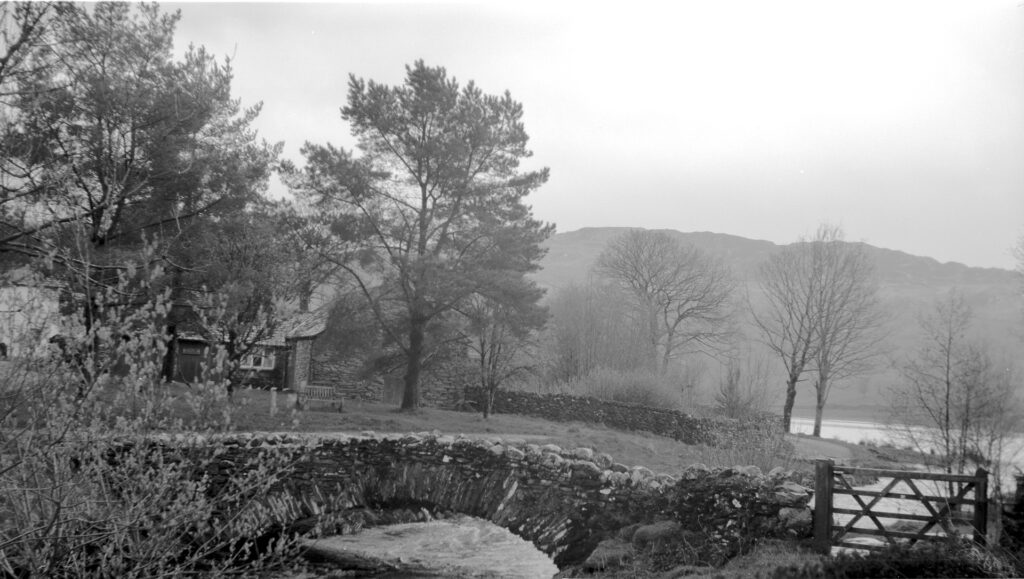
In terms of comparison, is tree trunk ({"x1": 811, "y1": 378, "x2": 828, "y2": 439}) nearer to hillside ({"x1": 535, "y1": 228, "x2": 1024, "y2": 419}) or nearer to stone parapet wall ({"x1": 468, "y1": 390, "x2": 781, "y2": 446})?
hillside ({"x1": 535, "y1": 228, "x2": 1024, "y2": 419})

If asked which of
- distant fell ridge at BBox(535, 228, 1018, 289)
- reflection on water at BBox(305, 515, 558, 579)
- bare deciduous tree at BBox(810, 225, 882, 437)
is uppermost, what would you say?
distant fell ridge at BBox(535, 228, 1018, 289)

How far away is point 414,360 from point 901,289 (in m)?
21.5

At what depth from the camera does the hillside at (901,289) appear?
1464cm

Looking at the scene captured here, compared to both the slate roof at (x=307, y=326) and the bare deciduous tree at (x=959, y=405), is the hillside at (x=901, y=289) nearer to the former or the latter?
the bare deciduous tree at (x=959, y=405)

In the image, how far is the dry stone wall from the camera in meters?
7.98

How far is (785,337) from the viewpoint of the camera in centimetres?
2475

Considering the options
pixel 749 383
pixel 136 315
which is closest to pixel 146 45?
pixel 136 315

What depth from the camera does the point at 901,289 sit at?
29.2 m

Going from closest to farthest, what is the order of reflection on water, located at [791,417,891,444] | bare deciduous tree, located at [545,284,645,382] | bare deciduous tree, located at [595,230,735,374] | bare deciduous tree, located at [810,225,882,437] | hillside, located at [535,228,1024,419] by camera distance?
hillside, located at [535,228,1024,419], reflection on water, located at [791,417,891,444], bare deciduous tree, located at [810,225,882,437], bare deciduous tree, located at [545,284,645,382], bare deciduous tree, located at [595,230,735,374]

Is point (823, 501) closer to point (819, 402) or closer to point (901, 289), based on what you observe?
point (819, 402)

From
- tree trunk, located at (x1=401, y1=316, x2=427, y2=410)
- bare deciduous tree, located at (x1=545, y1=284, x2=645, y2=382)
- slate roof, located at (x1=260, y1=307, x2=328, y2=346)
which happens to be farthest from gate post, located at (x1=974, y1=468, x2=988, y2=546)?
bare deciduous tree, located at (x1=545, y1=284, x2=645, y2=382)

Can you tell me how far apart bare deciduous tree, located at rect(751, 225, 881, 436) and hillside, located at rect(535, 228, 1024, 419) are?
3.39ft

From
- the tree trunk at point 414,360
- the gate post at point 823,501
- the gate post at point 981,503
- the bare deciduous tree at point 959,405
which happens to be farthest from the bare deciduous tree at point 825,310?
the gate post at point 981,503

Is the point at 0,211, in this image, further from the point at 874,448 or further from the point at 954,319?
the point at 874,448
